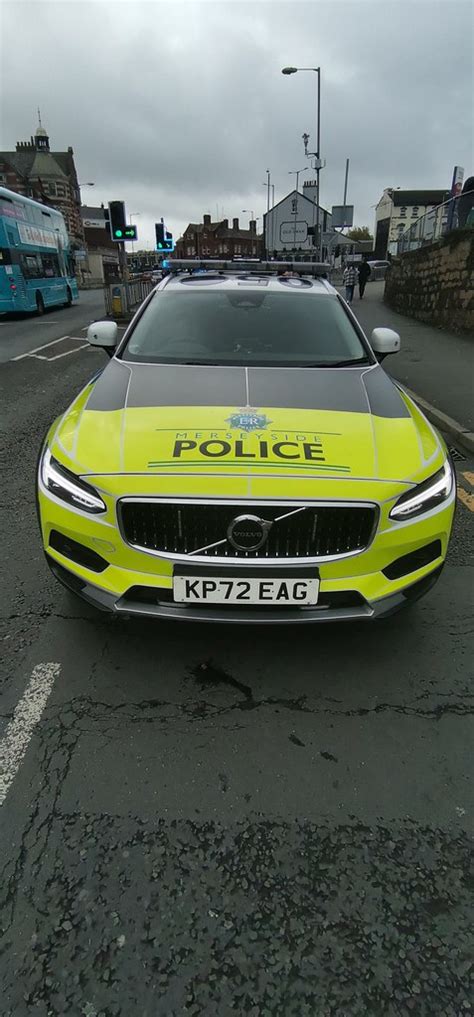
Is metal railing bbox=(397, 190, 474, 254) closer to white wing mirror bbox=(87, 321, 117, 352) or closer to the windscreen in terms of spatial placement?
the windscreen

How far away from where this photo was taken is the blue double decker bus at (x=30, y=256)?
61.0 feet

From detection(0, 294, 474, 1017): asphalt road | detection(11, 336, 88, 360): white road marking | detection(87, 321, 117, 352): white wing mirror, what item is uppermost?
detection(87, 321, 117, 352): white wing mirror

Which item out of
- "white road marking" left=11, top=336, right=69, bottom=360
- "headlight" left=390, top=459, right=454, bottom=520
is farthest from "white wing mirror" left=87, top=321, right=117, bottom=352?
"white road marking" left=11, top=336, right=69, bottom=360

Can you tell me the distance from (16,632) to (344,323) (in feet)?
9.11

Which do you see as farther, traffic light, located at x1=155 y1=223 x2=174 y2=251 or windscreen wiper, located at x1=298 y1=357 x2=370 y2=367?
traffic light, located at x1=155 y1=223 x2=174 y2=251

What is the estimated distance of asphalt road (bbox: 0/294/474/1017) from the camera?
152 cm

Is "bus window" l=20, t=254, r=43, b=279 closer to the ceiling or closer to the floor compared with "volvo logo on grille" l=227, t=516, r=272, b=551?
closer to the ceiling

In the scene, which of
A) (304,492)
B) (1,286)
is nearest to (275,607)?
(304,492)

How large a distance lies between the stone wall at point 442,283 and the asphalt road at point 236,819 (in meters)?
11.7

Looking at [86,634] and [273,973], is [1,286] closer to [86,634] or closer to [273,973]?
[86,634]

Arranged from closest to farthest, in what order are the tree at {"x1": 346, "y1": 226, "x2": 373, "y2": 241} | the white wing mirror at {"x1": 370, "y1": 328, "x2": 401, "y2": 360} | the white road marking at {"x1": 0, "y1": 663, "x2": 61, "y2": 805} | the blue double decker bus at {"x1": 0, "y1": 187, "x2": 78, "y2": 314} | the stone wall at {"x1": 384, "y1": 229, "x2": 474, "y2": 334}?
1. the white road marking at {"x1": 0, "y1": 663, "x2": 61, "y2": 805}
2. the white wing mirror at {"x1": 370, "y1": 328, "x2": 401, "y2": 360}
3. the stone wall at {"x1": 384, "y1": 229, "x2": 474, "y2": 334}
4. the blue double decker bus at {"x1": 0, "y1": 187, "x2": 78, "y2": 314}
5. the tree at {"x1": 346, "y1": 226, "x2": 373, "y2": 241}

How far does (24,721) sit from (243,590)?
1.03 metres

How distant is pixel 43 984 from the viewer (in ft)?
4.88

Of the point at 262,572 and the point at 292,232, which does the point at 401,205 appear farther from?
the point at 262,572
